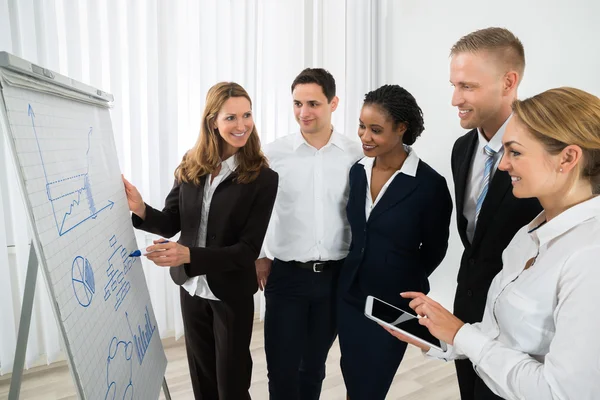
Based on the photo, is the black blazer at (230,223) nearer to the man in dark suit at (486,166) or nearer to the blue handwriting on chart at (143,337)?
the blue handwriting on chart at (143,337)

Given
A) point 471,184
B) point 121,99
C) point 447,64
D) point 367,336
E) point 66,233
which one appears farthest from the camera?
point 447,64

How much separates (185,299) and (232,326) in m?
0.23

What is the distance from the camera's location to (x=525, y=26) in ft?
8.64

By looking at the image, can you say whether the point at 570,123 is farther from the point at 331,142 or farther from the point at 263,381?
the point at 263,381

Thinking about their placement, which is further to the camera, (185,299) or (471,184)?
(185,299)

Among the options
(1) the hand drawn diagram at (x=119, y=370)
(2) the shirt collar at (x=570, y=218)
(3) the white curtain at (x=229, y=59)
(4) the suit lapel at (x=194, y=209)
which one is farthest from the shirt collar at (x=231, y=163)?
(3) the white curtain at (x=229, y=59)

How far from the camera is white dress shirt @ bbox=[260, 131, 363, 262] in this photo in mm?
1909

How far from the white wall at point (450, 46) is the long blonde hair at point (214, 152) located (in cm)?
193

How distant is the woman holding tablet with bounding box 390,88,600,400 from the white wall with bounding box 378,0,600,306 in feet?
5.97

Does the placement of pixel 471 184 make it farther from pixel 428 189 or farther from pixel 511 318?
pixel 511 318

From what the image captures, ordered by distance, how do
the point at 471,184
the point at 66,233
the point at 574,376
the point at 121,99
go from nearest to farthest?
the point at 574,376, the point at 66,233, the point at 471,184, the point at 121,99

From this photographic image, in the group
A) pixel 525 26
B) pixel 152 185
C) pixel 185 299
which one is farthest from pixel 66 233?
pixel 525 26

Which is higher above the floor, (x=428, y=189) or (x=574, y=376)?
(x=428, y=189)

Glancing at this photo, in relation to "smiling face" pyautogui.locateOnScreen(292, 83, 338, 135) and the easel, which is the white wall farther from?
the easel
